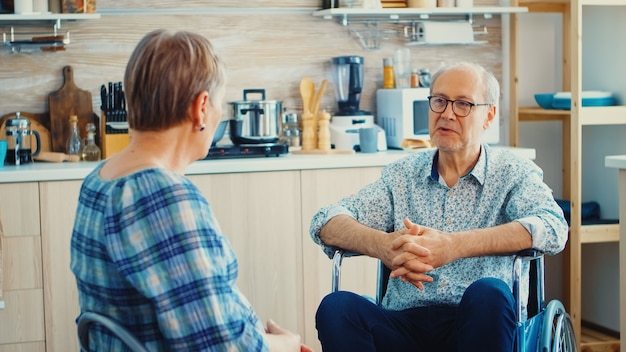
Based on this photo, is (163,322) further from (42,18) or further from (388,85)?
(388,85)

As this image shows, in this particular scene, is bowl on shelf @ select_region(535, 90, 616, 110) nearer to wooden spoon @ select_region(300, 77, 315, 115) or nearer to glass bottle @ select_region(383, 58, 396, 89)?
glass bottle @ select_region(383, 58, 396, 89)

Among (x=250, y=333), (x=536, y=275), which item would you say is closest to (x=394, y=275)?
(x=536, y=275)

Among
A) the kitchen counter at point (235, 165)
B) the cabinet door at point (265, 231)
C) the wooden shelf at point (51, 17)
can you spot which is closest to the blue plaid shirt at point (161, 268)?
the kitchen counter at point (235, 165)

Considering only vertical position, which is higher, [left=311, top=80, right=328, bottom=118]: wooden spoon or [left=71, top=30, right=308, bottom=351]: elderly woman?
[left=311, top=80, right=328, bottom=118]: wooden spoon

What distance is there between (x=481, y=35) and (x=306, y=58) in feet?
2.92

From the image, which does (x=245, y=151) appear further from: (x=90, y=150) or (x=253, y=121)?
(x=90, y=150)

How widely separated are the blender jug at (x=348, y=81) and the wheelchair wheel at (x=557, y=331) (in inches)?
74.3

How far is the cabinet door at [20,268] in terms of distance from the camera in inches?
139

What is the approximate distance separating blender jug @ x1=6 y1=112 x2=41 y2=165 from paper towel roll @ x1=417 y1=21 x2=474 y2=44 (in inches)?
70.3

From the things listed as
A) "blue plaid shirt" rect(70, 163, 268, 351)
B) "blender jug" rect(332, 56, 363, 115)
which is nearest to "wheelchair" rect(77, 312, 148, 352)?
"blue plaid shirt" rect(70, 163, 268, 351)

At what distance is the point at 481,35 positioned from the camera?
15.0 ft

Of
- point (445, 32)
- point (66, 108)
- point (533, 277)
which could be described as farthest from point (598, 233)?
point (66, 108)

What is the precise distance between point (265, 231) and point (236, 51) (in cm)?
92

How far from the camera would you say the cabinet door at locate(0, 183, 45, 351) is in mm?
3520
